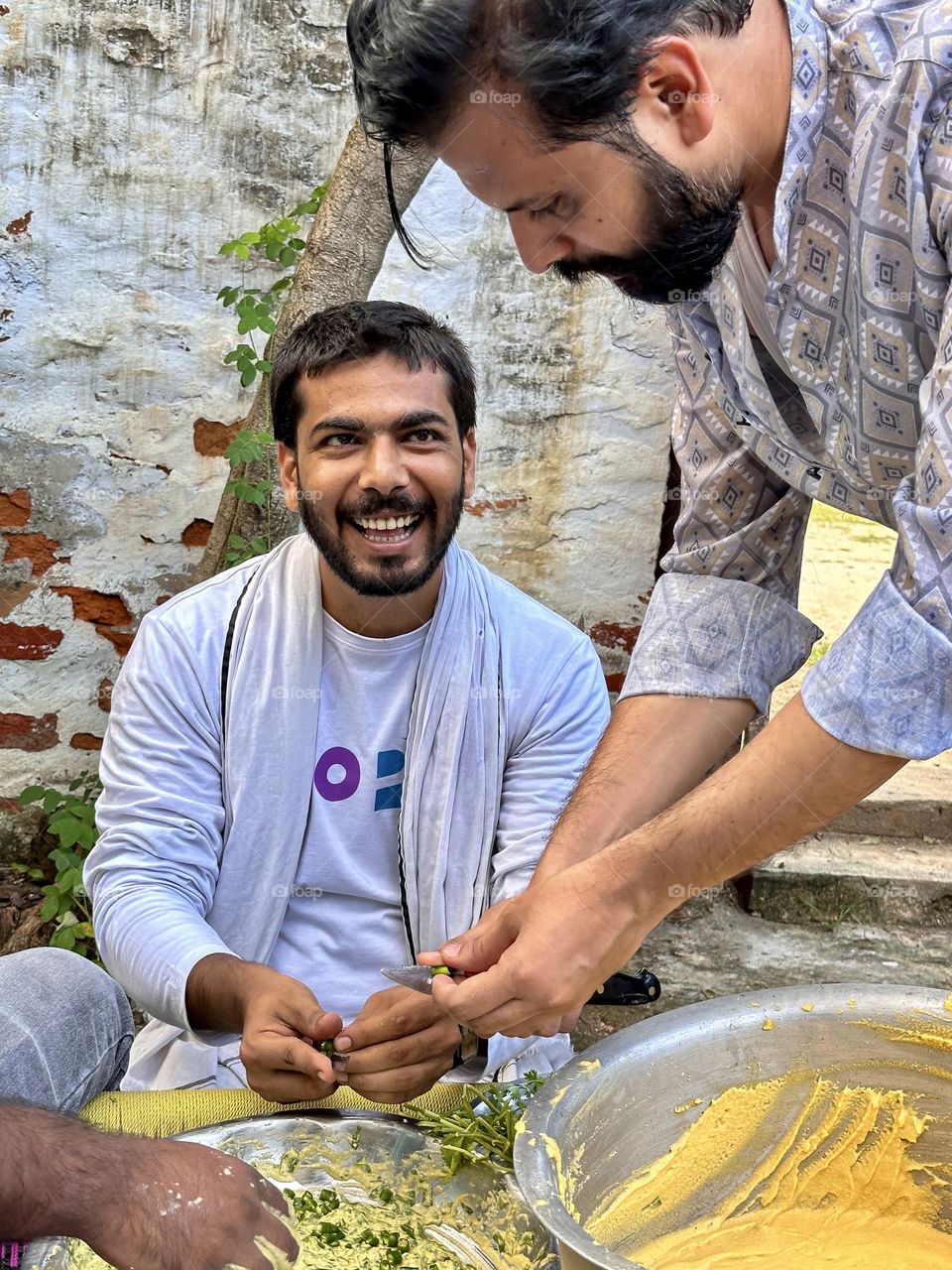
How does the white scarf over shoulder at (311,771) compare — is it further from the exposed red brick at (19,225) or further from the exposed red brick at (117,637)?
the exposed red brick at (19,225)

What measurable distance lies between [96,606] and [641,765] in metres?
2.36

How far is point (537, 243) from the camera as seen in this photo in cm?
179

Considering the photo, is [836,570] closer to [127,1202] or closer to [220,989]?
[220,989]

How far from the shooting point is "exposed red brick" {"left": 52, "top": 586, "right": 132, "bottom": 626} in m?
3.97

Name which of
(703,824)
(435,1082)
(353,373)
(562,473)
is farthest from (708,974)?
(703,824)

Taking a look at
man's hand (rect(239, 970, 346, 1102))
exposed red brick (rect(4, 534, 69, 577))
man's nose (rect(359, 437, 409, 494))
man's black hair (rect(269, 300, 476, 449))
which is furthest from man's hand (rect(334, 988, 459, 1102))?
exposed red brick (rect(4, 534, 69, 577))

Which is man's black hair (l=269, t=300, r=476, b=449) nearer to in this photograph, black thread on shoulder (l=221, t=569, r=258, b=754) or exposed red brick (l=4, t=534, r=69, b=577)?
black thread on shoulder (l=221, t=569, r=258, b=754)

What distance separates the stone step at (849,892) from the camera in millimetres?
4324

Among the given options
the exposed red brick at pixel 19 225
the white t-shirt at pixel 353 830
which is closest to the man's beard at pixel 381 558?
the white t-shirt at pixel 353 830

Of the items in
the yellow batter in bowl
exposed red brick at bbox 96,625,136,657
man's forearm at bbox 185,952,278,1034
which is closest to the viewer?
the yellow batter in bowl

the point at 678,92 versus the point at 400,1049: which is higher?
the point at 678,92

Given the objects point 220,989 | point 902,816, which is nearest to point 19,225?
point 220,989

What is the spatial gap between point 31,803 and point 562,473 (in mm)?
1849

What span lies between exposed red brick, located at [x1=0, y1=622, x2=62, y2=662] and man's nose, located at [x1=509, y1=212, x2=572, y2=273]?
2555 mm
